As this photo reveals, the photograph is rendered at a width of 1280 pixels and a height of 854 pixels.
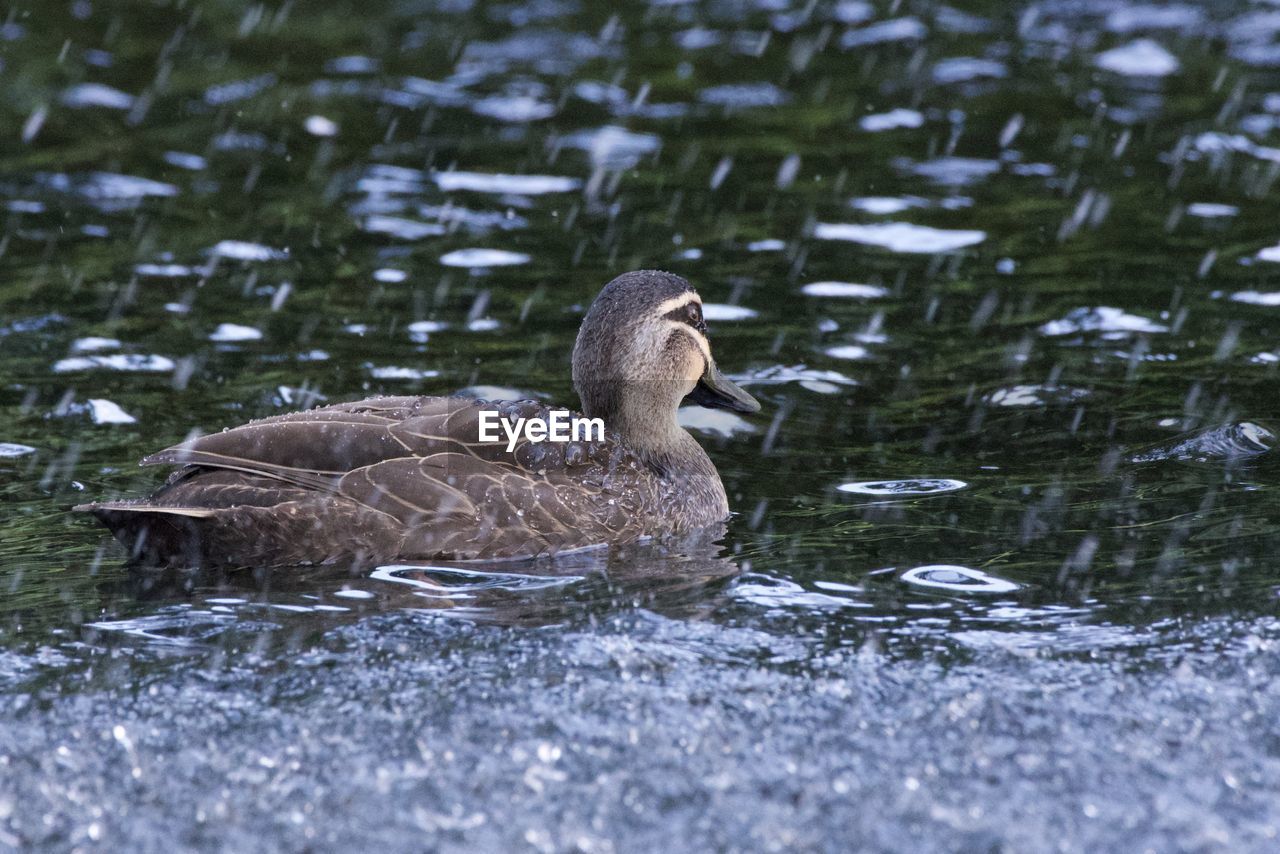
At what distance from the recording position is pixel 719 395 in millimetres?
9352

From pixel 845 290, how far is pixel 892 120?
14.7ft

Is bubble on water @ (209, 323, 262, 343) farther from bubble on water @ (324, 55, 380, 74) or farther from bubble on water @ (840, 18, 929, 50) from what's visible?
bubble on water @ (840, 18, 929, 50)

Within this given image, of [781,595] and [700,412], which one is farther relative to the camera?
[700,412]

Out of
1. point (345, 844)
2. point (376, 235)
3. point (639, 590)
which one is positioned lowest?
point (345, 844)

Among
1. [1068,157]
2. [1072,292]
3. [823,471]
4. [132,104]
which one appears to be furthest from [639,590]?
[132,104]

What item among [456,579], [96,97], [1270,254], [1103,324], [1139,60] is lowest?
[456,579]

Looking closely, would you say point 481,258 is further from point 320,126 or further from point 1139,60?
point 1139,60

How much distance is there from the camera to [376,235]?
13.8 metres

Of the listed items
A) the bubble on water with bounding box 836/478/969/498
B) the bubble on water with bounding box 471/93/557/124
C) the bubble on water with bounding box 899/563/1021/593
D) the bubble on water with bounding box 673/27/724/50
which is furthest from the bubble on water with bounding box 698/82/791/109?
the bubble on water with bounding box 899/563/1021/593

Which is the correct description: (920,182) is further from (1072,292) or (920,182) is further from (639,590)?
(639,590)

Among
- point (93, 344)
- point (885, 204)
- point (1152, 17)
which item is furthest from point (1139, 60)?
point (93, 344)

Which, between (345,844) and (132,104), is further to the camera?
(132,104)

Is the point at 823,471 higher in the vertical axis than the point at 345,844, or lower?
higher

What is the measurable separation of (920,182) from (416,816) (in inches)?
415
